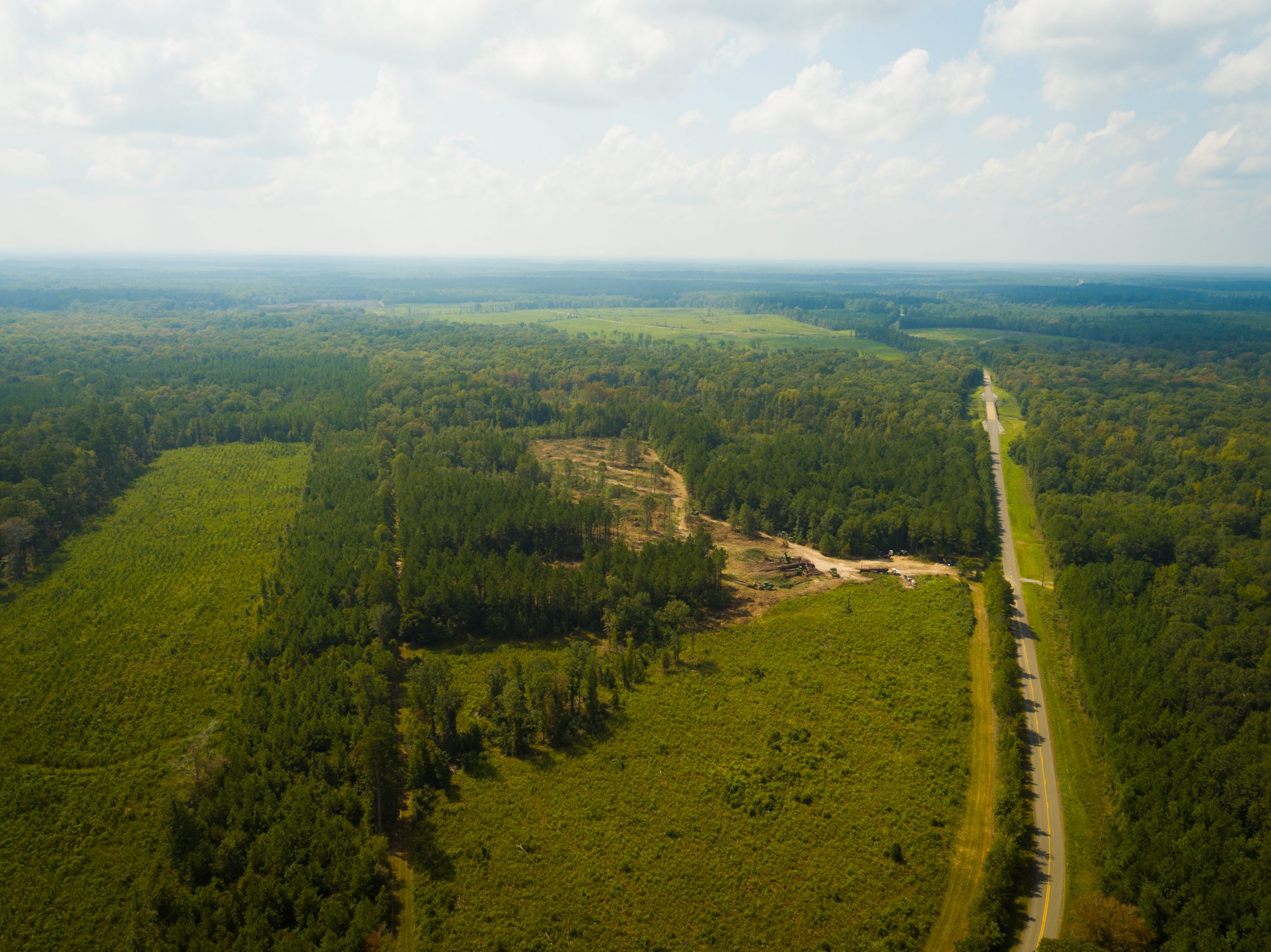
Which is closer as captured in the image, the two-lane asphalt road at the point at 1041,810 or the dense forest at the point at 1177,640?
the dense forest at the point at 1177,640

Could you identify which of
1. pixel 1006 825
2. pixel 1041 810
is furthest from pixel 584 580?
pixel 1041 810

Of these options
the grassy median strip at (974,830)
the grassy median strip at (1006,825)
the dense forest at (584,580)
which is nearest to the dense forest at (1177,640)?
the dense forest at (584,580)

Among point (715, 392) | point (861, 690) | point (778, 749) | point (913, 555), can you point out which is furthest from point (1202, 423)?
point (778, 749)

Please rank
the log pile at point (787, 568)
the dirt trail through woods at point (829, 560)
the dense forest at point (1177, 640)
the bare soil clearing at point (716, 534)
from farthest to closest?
the dirt trail through woods at point (829, 560) → the log pile at point (787, 568) → the bare soil clearing at point (716, 534) → the dense forest at point (1177, 640)

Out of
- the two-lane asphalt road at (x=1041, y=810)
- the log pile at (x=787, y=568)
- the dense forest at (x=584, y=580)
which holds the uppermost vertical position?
the dense forest at (x=584, y=580)

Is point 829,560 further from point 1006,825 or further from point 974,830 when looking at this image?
point 1006,825

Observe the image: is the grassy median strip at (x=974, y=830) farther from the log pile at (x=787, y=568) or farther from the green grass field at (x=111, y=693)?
the green grass field at (x=111, y=693)

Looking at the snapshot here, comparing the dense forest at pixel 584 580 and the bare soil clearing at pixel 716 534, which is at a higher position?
the dense forest at pixel 584 580
